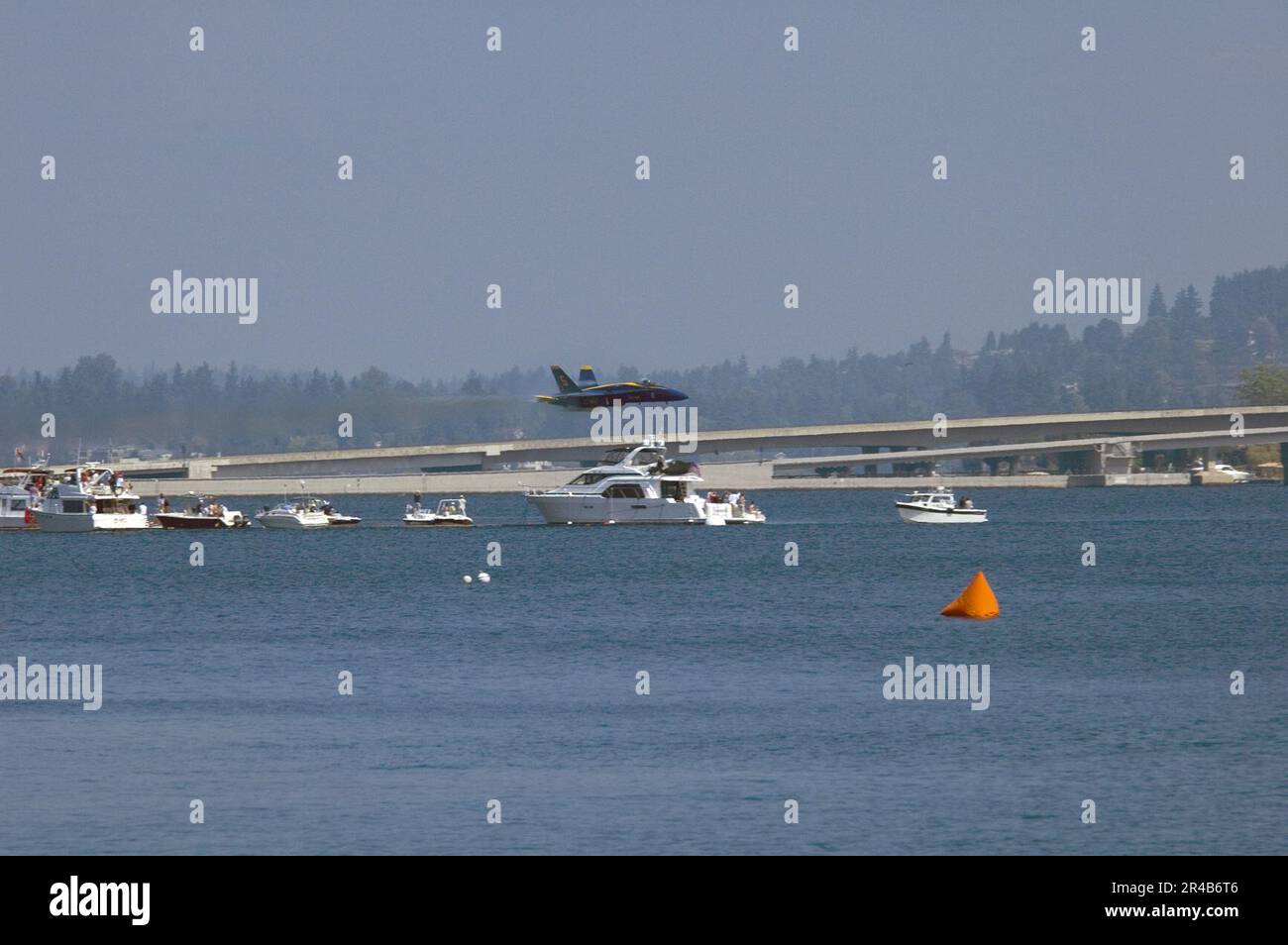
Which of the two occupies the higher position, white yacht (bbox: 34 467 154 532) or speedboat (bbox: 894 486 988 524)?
white yacht (bbox: 34 467 154 532)

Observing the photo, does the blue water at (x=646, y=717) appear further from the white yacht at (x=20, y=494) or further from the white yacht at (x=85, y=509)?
the white yacht at (x=20, y=494)

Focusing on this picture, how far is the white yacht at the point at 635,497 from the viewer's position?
129000mm

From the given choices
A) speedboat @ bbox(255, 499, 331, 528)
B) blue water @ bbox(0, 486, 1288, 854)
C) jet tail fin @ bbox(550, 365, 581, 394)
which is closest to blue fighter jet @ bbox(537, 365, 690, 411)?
jet tail fin @ bbox(550, 365, 581, 394)

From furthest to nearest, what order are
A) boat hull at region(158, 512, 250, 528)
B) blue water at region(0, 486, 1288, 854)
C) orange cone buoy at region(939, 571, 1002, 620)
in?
boat hull at region(158, 512, 250, 528)
orange cone buoy at region(939, 571, 1002, 620)
blue water at region(0, 486, 1288, 854)

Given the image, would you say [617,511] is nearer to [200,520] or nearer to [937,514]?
[937,514]

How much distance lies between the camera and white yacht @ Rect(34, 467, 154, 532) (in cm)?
12750

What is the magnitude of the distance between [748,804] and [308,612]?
41205 millimetres

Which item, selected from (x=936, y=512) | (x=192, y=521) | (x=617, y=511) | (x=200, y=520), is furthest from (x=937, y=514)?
(x=192, y=521)

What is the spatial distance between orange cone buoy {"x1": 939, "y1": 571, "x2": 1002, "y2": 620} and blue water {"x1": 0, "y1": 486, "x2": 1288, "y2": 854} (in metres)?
0.97

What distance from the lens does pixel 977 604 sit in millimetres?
63875

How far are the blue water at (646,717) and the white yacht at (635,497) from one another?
139 ft

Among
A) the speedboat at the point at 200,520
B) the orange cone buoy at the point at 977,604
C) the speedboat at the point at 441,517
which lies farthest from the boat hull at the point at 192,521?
the orange cone buoy at the point at 977,604

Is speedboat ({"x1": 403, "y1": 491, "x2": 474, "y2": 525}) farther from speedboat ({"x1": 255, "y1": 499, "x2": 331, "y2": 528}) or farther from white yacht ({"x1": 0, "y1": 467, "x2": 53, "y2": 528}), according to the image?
white yacht ({"x1": 0, "y1": 467, "x2": 53, "y2": 528})
